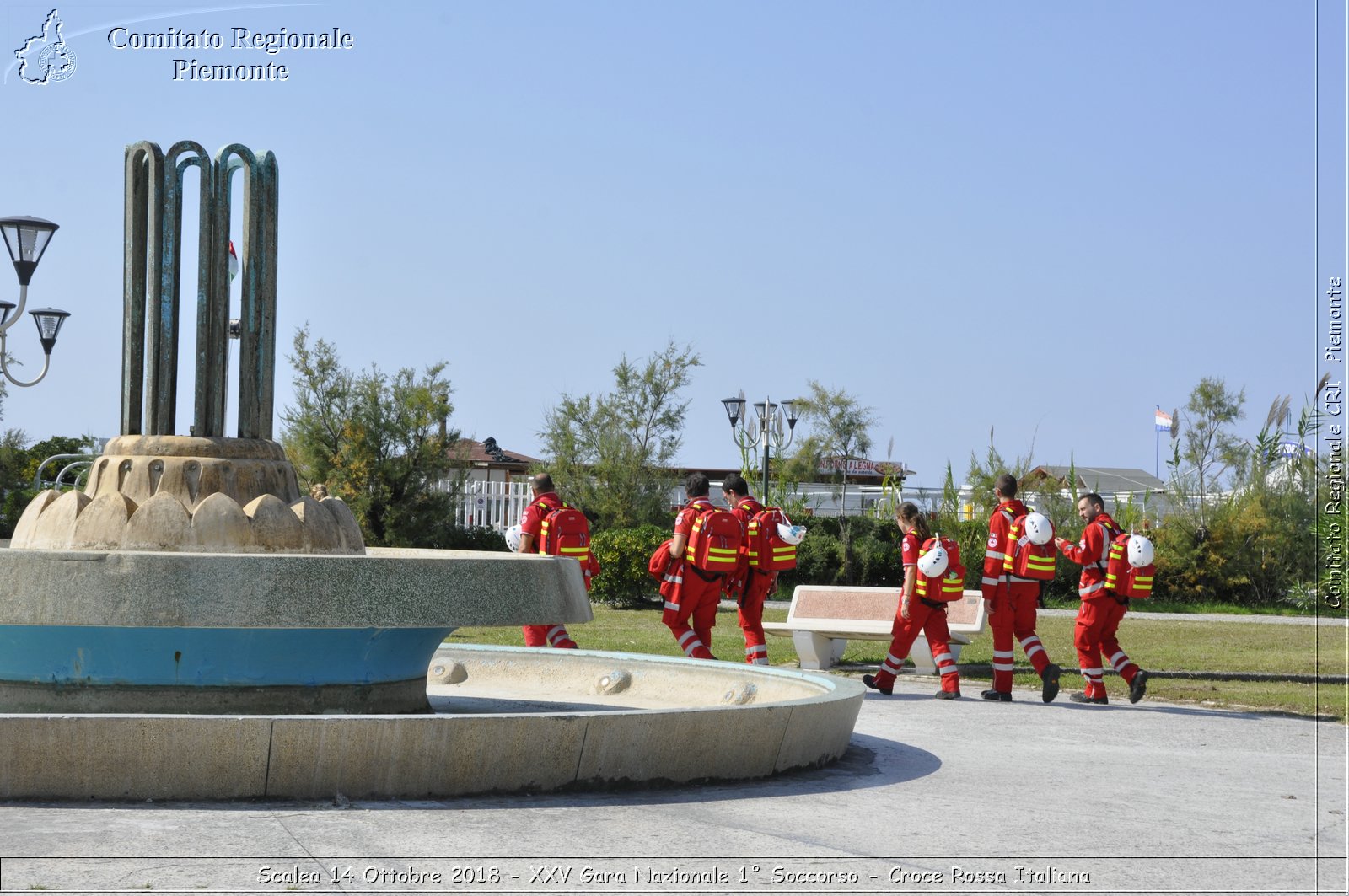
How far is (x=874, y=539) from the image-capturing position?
93.8 ft

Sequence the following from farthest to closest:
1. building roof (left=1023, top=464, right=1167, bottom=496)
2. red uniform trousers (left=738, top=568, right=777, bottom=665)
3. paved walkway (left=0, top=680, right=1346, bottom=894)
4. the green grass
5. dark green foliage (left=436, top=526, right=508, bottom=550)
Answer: building roof (left=1023, top=464, right=1167, bottom=496) → dark green foliage (left=436, top=526, right=508, bottom=550) → red uniform trousers (left=738, top=568, right=777, bottom=665) → the green grass → paved walkway (left=0, top=680, right=1346, bottom=894)

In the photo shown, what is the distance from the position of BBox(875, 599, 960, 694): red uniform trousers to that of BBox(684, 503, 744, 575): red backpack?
4.97 ft

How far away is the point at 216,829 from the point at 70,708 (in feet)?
6.90

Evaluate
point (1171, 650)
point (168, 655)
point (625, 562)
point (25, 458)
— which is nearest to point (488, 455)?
point (25, 458)

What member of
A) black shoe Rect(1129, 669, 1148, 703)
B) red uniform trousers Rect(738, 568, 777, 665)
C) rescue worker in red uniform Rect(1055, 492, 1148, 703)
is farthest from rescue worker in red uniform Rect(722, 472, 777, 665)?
black shoe Rect(1129, 669, 1148, 703)

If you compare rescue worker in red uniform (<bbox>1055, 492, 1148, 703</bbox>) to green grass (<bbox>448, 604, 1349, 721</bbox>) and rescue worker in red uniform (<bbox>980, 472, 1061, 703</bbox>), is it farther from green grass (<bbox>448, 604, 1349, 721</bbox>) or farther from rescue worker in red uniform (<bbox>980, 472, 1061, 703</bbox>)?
green grass (<bbox>448, 604, 1349, 721</bbox>)

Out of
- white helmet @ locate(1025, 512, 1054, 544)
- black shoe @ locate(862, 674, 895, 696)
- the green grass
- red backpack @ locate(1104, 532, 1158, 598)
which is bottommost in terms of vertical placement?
the green grass

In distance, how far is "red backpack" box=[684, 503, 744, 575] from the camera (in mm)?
12961

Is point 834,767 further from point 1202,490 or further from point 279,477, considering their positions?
point 1202,490

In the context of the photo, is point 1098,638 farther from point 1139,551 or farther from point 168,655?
point 168,655

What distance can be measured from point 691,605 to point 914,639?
193cm

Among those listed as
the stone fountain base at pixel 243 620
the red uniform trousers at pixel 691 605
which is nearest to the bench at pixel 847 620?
the red uniform trousers at pixel 691 605

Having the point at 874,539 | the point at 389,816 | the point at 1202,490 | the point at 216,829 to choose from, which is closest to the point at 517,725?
the point at 389,816

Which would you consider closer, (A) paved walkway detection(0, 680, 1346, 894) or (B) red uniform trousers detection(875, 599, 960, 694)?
(A) paved walkway detection(0, 680, 1346, 894)
